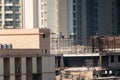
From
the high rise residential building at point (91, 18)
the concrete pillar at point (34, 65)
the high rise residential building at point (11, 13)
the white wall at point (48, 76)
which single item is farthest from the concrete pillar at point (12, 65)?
the high rise residential building at point (91, 18)

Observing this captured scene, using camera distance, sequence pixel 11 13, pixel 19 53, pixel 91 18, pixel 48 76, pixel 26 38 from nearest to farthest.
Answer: pixel 19 53 → pixel 48 76 → pixel 26 38 → pixel 11 13 → pixel 91 18

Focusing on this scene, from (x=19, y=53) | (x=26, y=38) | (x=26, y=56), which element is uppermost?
(x=26, y=38)

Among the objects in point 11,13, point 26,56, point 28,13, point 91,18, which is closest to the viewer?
point 26,56

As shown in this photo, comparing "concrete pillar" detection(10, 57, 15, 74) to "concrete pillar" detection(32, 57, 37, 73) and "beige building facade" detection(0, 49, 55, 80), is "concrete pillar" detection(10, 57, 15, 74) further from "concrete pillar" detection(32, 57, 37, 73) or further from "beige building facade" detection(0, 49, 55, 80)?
"concrete pillar" detection(32, 57, 37, 73)

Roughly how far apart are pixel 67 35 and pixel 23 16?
12.8 meters

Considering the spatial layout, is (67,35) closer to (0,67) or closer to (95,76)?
(95,76)

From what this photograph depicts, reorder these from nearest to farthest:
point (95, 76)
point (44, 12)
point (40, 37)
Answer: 1. point (40, 37)
2. point (95, 76)
3. point (44, 12)

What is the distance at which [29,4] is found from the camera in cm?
6303

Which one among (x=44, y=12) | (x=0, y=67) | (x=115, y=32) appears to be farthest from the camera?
(x=115, y=32)

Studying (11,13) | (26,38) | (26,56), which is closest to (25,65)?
(26,56)

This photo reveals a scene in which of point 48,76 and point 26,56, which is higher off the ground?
point 26,56

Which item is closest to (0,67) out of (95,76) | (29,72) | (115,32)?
(29,72)

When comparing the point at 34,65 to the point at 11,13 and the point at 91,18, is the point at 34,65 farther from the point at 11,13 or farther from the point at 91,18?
the point at 91,18

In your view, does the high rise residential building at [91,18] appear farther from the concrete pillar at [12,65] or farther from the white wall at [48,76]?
the concrete pillar at [12,65]
